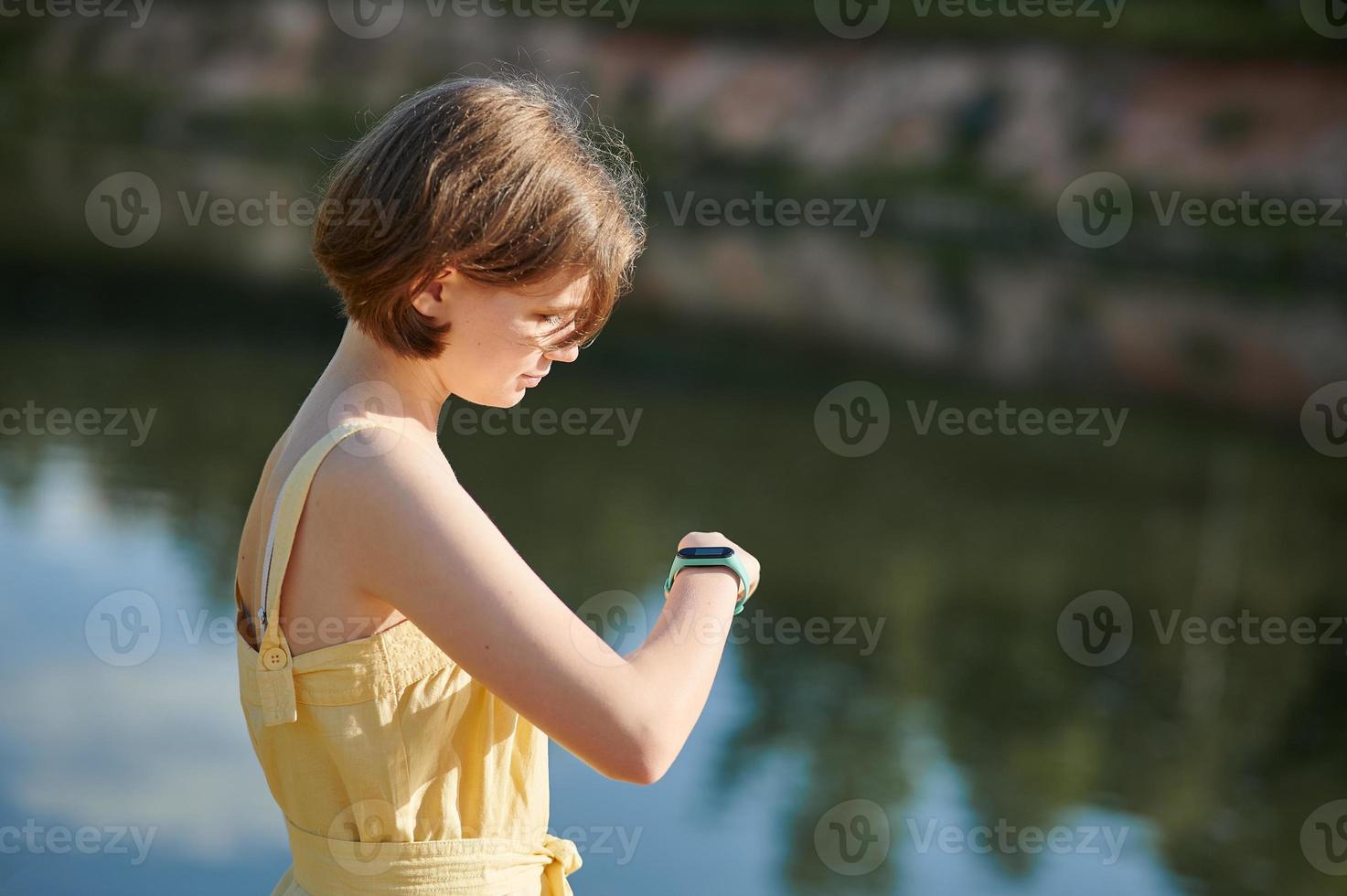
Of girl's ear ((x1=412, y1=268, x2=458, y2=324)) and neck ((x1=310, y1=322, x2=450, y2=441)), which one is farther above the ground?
girl's ear ((x1=412, y1=268, x2=458, y2=324))

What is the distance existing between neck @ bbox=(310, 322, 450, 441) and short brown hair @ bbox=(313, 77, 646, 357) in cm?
2

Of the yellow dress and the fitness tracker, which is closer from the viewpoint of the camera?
the yellow dress

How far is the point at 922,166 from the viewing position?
32.2 metres

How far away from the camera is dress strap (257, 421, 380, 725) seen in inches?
54.3

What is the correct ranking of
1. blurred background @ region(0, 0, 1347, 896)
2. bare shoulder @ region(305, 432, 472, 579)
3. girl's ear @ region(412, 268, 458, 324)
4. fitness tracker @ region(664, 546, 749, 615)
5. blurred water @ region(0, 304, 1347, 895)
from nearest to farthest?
bare shoulder @ region(305, 432, 472, 579), girl's ear @ region(412, 268, 458, 324), fitness tracker @ region(664, 546, 749, 615), blurred water @ region(0, 304, 1347, 895), blurred background @ region(0, 0, 1347, 896)

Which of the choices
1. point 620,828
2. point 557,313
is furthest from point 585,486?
point 557,313

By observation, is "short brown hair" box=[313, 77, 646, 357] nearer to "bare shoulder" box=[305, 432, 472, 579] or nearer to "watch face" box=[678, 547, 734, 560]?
"bare shoulder" box=[305, 432, 472, 579]

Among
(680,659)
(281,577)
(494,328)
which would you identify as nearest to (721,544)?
(680,659)

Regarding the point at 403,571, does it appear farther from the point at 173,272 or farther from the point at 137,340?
the point at 173,272

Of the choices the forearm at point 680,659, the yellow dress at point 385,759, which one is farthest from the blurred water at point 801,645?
the forearm at point 680,659

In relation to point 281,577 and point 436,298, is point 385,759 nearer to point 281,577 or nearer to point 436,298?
point 281,577

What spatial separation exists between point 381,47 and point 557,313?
37.6m

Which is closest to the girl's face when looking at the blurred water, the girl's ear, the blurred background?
the girl's ear

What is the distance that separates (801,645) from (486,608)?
19.3 ft
